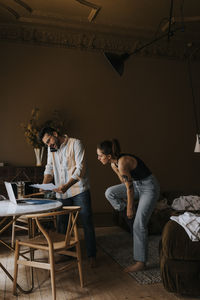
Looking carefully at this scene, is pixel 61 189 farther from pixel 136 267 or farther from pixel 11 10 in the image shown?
pixel 11 10

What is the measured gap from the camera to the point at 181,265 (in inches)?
114

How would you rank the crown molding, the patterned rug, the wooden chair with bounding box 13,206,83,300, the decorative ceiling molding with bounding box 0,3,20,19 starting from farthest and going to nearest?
the crown molding, the decorative ceiling molding with bounding box 0,3,20,19, the patterned rug, the wooden chair with bounding box 13,206,83,300

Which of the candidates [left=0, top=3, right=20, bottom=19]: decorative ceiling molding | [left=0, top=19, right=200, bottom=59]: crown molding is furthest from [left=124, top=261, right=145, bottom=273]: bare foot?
[left=0, top=3, right=20, bottom=19]: decorative ceiling molding

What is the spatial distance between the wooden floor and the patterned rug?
0.35ft

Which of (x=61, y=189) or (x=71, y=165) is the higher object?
(x=71, y=165)

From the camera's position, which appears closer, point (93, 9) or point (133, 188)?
point (133, 188)

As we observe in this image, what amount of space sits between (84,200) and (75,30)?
358cm

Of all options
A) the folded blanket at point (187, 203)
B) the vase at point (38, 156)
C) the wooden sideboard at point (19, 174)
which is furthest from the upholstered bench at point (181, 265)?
the vase at point (38, 156)

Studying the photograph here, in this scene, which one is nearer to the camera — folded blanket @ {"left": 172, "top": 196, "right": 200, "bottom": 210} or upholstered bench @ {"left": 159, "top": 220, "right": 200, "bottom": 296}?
upholstered bench @ {"left": 159, "top": 220, "right": 200, "bottom": 296}

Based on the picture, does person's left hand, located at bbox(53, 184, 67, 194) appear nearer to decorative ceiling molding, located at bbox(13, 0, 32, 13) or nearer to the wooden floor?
the wooden floor

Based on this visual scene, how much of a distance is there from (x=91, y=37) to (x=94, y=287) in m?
4.54

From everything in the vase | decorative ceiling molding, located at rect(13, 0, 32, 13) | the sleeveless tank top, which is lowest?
the sleeveless tank top

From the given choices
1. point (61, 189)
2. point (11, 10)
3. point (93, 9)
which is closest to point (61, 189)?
point (61, 189)

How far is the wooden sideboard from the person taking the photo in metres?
5.23
